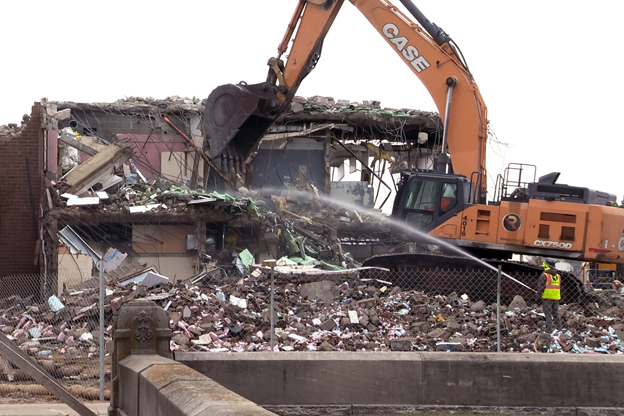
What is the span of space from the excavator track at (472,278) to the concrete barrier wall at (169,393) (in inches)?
385

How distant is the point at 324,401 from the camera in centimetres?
816

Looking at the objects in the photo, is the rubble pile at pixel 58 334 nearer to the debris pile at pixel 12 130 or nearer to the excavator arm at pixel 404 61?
the debris pile at pixel 12 130

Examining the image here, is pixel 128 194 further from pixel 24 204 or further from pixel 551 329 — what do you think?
pixel 551 329

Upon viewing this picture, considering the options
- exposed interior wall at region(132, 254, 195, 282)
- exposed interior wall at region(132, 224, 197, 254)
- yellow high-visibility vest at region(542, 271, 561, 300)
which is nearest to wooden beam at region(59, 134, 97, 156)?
exposed interior wall at region(132, 224, 197, 254)

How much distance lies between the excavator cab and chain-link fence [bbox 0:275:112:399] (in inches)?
239

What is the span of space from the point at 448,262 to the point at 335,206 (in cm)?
1048

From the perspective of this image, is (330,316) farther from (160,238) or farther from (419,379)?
(160,238)

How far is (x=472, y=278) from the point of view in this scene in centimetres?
1667

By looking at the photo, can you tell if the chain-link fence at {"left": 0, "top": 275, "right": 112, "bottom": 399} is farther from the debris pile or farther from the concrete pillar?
the debris pile

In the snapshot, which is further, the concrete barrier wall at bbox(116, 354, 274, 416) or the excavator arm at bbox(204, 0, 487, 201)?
the excavator arm at bbox(204, 0, 487, 201)

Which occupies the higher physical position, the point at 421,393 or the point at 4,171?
the point at 4,171

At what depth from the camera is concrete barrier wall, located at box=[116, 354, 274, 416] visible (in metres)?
4.76

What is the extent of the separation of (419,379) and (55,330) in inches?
340

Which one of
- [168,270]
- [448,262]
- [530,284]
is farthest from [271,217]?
[530,284]
